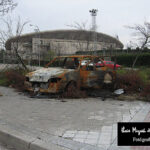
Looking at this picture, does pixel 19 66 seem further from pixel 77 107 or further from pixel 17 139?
pixel 17 139

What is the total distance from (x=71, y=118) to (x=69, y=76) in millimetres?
2373

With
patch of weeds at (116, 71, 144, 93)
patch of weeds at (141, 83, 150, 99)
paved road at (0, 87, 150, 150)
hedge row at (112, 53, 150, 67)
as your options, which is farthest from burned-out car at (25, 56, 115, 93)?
hedge row at (112, 53, 150, 67)

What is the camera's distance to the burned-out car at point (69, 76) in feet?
20.5

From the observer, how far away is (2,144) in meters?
3.40

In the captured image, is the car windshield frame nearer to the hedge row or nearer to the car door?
the car door

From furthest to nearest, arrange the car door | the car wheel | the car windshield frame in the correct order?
the car windshield frame → the car door → the car wheel

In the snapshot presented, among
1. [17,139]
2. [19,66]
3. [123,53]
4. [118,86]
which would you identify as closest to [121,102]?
[118,86]

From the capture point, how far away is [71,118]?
4.36m

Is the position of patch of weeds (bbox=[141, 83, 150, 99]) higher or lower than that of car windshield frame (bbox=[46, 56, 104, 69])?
lower

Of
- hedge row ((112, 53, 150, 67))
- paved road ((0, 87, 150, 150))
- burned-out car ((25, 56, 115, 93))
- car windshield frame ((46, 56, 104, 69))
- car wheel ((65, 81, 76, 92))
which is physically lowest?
hedge row ((112, 53, 150, 67))

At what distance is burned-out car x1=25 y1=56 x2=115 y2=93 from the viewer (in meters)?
6.26

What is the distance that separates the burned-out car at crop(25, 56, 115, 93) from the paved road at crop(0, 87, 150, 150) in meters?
0.54

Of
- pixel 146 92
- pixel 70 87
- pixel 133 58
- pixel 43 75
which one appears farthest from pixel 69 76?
pixel 133 58

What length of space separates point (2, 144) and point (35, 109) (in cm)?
182
